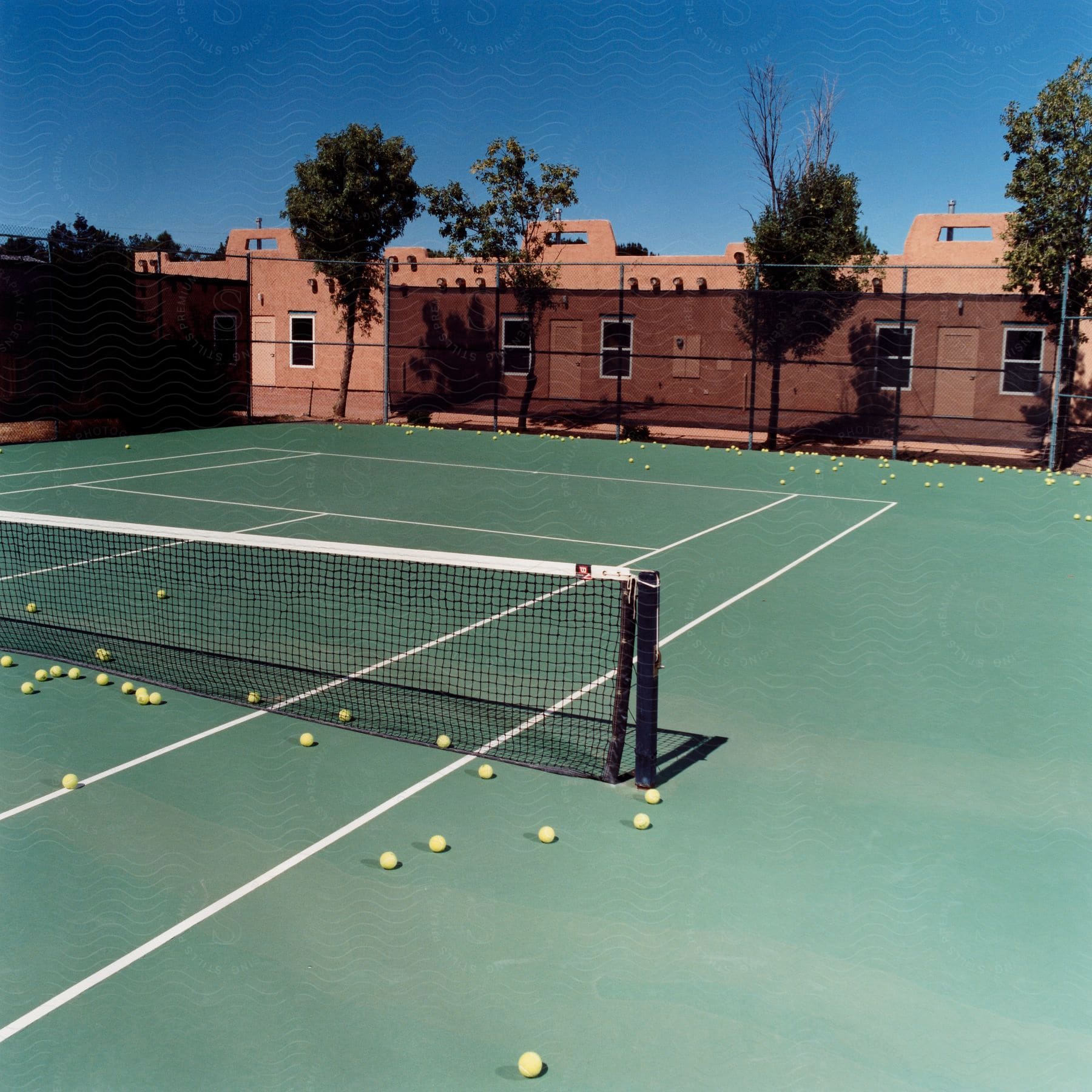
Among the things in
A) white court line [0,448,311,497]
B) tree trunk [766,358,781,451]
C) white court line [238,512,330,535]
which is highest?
tree trunk [766,358,781,451]

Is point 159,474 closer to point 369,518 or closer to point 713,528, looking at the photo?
A: point 369,518

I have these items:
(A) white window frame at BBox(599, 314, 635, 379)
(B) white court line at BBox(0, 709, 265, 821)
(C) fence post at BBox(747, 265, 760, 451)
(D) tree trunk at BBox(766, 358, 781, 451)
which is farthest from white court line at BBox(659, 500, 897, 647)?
(A) white window frame at BBox(599, 314, 635, 379)

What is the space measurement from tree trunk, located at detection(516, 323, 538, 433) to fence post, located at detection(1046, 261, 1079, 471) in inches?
393

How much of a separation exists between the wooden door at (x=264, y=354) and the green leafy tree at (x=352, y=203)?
621 cm

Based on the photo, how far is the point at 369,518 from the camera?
1171 centimetres

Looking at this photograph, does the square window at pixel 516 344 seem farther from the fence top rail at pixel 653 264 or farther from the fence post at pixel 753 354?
the fence post at pixel 753 354

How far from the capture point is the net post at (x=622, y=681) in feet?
16.7

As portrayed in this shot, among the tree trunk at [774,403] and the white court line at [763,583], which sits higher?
the tree trunk at [774,403]

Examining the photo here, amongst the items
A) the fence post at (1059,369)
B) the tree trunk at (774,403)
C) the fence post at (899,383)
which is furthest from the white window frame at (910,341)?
the fence post at (1059,369)

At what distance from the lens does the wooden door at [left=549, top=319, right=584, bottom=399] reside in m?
23.6

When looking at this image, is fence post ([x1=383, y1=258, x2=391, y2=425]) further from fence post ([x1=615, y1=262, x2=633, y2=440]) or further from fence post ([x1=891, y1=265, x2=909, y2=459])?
fence post ([x1=891, y1=265, x2=909, y2=459])

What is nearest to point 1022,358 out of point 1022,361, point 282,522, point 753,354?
point 1022,361

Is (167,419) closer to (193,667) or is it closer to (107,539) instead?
(107,539)

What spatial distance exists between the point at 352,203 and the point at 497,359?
4.68 m
